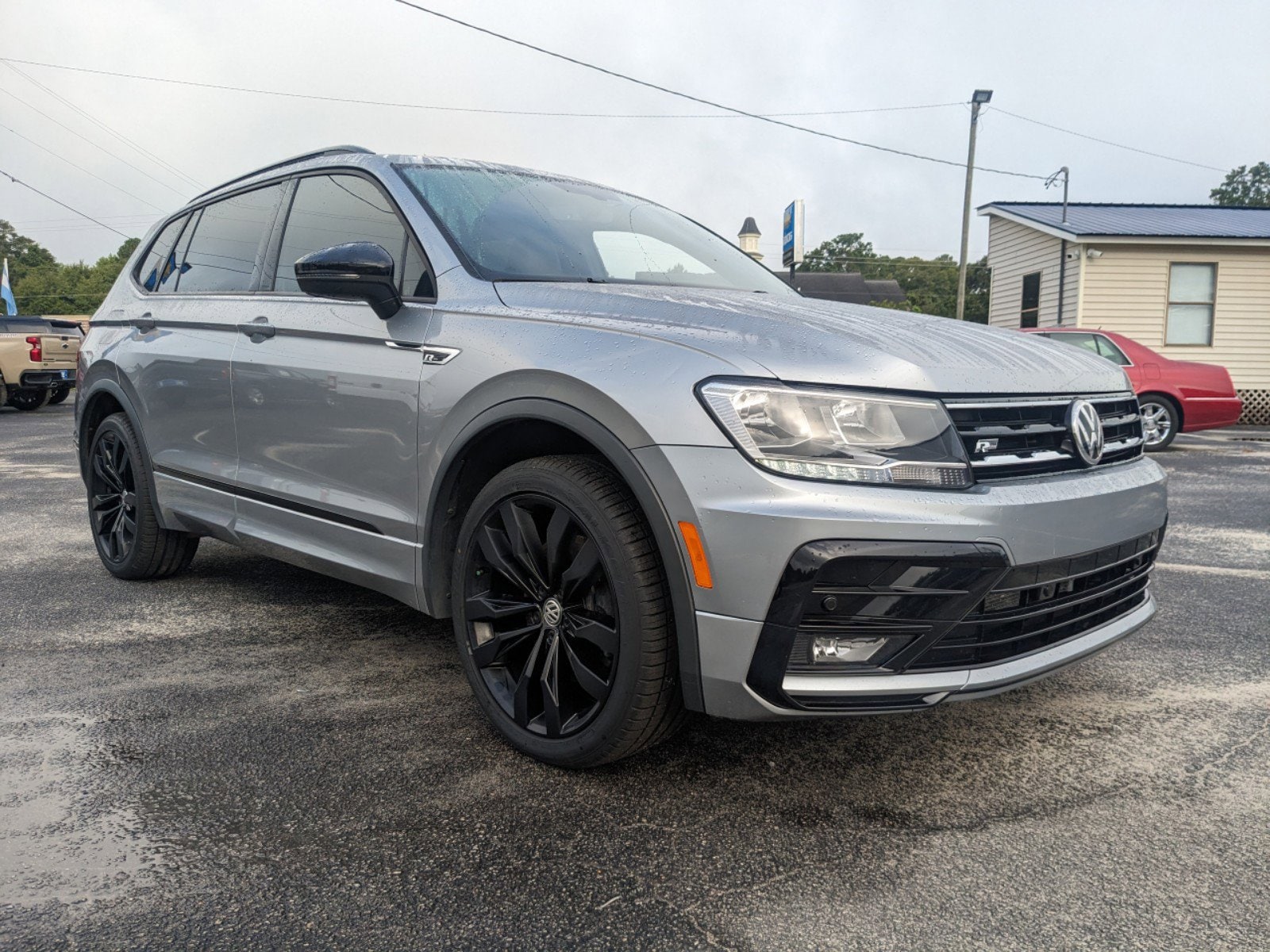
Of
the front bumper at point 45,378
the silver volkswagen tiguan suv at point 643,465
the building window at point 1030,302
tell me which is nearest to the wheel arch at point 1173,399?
the building window at point 1030,302

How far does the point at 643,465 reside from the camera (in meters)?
2.28

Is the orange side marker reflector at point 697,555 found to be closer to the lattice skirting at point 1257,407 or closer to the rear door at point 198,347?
Result: the rear door at point 198,347

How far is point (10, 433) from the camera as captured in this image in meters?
13.8

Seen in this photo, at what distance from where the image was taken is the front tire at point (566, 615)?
2.31 m

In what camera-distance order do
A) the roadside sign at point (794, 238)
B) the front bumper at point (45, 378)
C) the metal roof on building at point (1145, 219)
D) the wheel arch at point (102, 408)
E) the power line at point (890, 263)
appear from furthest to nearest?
the power line at point (890, 263) → the metal roof on building at point (1145, 219) → the front bumper at point (45, 378) → the roadside sign at point (794, 238) → the wheel arch at point (102, 408)

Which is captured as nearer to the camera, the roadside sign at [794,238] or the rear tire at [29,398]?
the roadside sign at [794,238]

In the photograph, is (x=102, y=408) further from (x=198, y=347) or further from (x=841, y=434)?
(x=841, y=434)

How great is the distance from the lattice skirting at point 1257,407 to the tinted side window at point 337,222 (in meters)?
19.1

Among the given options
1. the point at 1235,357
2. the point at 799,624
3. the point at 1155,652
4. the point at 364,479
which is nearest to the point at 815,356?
the point at 799,624

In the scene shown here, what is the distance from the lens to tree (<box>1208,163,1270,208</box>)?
90.1 meters

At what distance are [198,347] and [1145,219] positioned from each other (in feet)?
66.2

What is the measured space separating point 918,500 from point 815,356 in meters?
0.39

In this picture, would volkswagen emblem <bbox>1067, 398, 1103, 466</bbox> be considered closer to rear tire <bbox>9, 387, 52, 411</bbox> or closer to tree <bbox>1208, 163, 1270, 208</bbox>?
rear tire <bbox>9, 387, 52, 411</bbox>

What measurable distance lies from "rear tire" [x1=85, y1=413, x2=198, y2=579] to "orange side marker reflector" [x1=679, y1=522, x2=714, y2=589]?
3.03 meters
